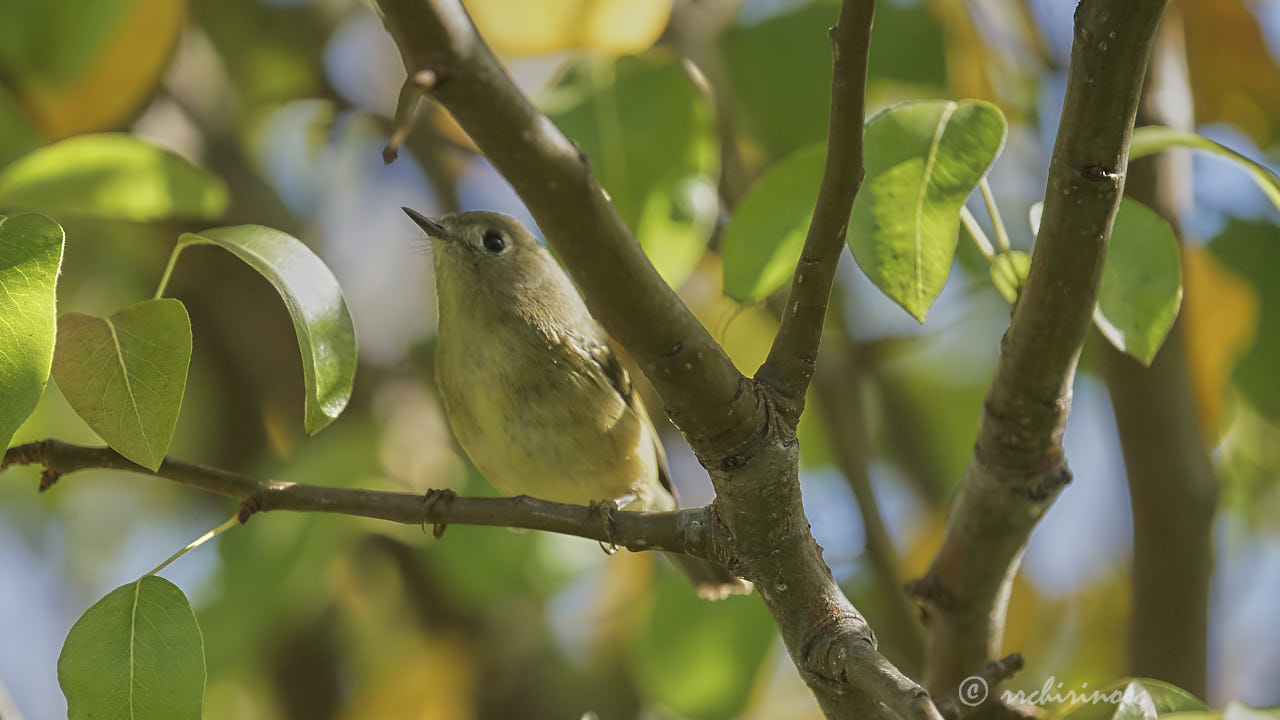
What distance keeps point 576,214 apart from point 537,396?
126 centimetres

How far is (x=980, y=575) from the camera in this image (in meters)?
1.70

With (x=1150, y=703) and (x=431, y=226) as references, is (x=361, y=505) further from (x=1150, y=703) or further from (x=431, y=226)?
(x=431, y=226)

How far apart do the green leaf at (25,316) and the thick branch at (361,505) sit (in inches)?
12.0

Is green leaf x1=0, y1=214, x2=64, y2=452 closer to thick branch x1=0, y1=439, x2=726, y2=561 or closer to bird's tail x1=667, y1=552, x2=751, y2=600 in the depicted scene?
thick branch x1=0, y1=439, x2=726, y2=561

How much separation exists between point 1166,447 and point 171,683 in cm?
177

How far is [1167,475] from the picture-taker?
2.10 metres

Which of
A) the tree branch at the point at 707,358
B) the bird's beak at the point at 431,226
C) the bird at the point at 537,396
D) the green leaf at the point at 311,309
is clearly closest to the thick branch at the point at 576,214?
the tree branch at the point at 707,358

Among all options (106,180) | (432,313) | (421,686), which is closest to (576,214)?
(106,180)

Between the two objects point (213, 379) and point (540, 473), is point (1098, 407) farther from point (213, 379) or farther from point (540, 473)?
point (213, 379)

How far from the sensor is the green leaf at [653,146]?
166 centimetres

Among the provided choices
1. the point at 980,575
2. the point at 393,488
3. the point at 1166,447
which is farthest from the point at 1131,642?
the point at 393,488

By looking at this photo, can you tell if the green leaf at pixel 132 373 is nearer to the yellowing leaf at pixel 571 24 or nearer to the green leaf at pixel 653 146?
the green leaf at pixel 653 146

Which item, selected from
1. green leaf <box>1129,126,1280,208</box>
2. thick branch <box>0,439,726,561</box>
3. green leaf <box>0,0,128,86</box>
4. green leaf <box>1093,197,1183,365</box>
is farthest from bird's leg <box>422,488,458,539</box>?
green leaf <box>0,0,128,86</box>

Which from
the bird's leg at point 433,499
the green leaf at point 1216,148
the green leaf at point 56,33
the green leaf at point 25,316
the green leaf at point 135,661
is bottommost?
the green leaf at point 135,661
